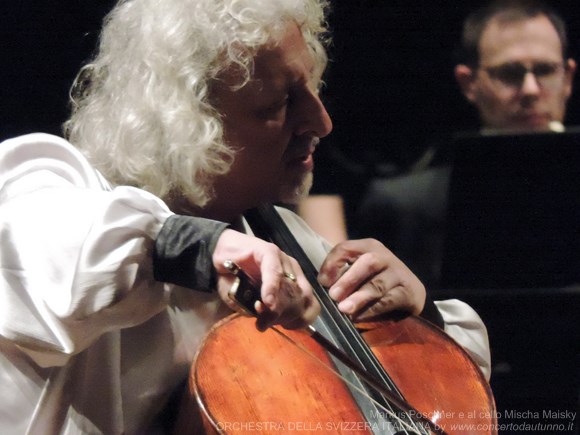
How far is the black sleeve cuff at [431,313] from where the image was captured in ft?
4.12

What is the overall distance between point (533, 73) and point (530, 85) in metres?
0.03

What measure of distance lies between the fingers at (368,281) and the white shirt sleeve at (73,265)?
0.90 ft

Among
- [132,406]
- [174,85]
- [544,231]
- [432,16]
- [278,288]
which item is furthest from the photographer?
[432,16]

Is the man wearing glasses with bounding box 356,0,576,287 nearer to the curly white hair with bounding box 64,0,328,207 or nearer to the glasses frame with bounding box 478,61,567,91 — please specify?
the glasses frame with bounding box 478,61,567,91

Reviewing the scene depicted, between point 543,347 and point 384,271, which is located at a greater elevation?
point 384,271

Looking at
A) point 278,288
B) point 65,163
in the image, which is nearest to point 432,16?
point 65,163

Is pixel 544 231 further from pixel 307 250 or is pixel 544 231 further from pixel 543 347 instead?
pixel 307 250

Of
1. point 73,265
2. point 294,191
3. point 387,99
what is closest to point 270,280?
point 73,265

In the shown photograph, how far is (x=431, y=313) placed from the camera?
49.9 inches

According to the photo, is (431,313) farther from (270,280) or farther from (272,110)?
(270,280)

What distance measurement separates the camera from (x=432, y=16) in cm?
211

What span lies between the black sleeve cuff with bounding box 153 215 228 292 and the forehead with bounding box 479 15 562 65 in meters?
1.27

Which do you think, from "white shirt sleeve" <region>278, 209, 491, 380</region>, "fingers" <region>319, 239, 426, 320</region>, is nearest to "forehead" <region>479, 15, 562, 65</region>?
"white shirt sleeve" <region>278, 209, 491, 380</region>

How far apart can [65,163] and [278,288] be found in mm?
379
